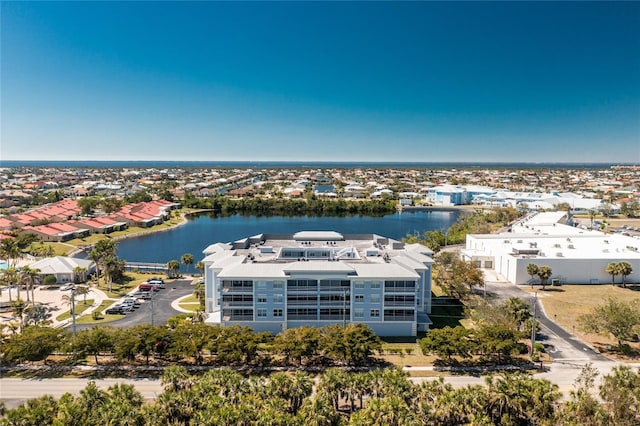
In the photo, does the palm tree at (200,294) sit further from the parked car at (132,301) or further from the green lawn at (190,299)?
the parked car at (132,301)

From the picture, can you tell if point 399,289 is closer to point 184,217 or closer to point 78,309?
point 78,309

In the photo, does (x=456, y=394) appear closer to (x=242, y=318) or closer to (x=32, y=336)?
(x=242, y=318)

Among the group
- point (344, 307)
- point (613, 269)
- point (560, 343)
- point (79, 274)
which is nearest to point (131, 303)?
point (79, 274)

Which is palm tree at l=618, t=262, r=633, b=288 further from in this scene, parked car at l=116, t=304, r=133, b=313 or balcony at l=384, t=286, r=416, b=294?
parked car at l=116, t=304, r=133, b=313

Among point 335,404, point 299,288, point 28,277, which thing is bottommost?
point 335,404

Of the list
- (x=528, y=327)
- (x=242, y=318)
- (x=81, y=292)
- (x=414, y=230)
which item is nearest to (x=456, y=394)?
(x=528, y=327)

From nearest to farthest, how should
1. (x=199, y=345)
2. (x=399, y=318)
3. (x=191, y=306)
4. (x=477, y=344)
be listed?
1. (x=199, y=345)
2. (x=477, y=344)
3. (x=399, y=318)
4. (x=191, y=306)
